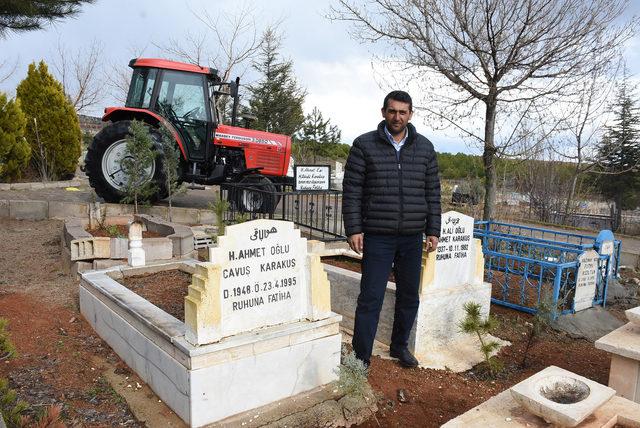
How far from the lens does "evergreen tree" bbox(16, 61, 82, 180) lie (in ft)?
43.0

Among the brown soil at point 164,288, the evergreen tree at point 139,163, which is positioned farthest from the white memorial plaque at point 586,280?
the evergreen tree at point 139,163

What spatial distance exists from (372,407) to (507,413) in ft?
3.14

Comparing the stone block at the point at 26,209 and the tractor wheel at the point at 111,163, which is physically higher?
the tractor wheel at the point at 111,163

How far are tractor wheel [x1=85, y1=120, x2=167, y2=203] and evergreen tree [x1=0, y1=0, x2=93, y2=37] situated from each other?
1945 millimetres

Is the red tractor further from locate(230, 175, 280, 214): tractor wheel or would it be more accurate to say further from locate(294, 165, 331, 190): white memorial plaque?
locate(294, 165, 331, 190): white memorial plaque

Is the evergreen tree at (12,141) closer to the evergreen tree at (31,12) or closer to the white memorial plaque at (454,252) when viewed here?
the evergreen tree at (31,12)

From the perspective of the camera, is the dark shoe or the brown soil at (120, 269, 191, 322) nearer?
the dark shoe

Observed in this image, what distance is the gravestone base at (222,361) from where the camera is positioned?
2539 millimetres

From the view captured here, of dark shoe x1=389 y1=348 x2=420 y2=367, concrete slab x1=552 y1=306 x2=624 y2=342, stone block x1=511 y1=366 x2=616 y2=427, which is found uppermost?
stone block x1=511 y1=366 x2=616 y2=427

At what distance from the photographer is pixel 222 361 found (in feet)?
8.50

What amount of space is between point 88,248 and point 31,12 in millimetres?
3457

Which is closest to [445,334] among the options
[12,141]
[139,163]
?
[139,163]

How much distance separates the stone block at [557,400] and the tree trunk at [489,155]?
5.51m

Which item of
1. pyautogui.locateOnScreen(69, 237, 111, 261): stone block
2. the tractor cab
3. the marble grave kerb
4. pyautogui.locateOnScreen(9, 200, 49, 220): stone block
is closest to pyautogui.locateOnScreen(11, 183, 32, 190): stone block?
pyautogui.locateOnScreen(9, 200, 49, 220): stone block
